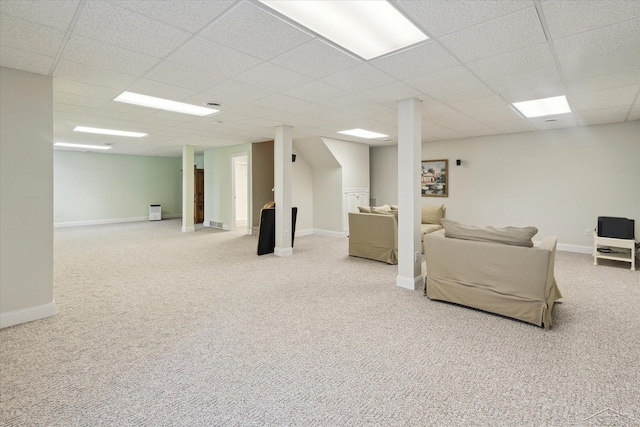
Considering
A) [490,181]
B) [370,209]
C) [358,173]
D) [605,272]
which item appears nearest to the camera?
[605,272]

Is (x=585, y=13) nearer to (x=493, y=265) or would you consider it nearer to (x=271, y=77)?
(x=493, y=265)

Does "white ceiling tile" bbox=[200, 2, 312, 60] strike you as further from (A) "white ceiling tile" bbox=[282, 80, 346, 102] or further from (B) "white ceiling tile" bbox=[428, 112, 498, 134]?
(B) "white ceiling tile" bbox=[428, 112, 498, 134]

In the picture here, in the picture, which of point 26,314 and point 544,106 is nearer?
point 26,314

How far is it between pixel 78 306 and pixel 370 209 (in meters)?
4.36

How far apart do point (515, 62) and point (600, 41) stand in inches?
22.6

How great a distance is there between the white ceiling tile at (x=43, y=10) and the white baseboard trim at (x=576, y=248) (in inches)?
302

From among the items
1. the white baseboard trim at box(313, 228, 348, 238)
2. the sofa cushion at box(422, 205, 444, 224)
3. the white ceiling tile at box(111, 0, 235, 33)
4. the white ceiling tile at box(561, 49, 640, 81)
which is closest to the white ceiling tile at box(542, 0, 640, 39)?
the white ceiling tile at box(561, 49, 640, 81)

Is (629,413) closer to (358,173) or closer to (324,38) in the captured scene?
(324,38)

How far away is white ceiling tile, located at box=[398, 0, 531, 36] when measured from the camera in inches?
76.4

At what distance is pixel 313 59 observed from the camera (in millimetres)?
2781

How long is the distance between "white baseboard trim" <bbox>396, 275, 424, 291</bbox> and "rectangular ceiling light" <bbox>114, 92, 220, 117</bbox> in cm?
352

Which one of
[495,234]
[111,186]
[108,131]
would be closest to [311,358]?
[495,234]

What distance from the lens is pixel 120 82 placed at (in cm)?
339

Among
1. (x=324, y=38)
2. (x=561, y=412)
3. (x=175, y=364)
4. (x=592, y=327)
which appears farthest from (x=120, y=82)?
(x=592, y=327)
